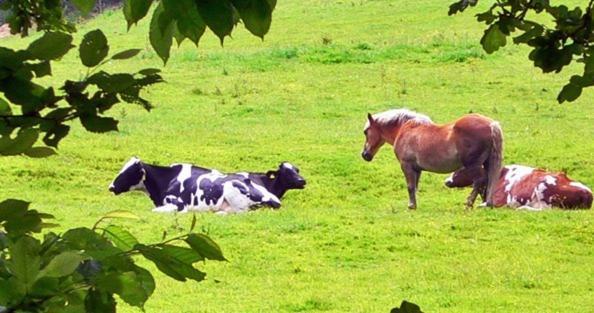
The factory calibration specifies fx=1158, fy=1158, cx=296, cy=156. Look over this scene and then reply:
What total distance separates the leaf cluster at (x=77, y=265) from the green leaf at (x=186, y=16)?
28 cm

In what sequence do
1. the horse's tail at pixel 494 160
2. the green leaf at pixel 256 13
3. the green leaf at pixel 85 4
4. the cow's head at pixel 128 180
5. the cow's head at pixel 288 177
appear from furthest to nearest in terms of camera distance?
the cow's head at pixel 288 177 → the cow's head at pixel 128 180 → the horse's tail at pixel 494 160 → the green leaf at pixel 85 4 → the green leaf at pixel 256 13

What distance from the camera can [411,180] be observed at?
12.5m

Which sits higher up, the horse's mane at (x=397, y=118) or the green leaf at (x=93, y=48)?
the green leaf at (x=93, y=48)

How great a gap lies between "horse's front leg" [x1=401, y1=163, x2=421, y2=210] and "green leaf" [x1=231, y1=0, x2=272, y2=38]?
10840 millimetres

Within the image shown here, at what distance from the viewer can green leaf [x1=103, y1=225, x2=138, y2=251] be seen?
1.58 m

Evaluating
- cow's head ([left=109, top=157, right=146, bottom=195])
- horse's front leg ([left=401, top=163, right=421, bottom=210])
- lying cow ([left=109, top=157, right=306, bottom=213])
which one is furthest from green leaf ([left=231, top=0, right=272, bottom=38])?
cow's head ([left=109, top=157, right=146, bottom=195])

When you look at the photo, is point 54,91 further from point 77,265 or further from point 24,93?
point 77,265

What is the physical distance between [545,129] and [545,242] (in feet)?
22.9

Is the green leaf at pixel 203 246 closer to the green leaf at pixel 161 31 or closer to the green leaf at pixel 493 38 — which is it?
the green leaf at pixel 161 31

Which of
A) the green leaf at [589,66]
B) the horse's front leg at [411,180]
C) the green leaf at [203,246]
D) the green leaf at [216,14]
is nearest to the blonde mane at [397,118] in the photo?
the horse's front leg at [411,180]

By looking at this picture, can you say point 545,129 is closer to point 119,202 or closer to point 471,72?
point 471,72

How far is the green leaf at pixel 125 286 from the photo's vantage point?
4.34 ft

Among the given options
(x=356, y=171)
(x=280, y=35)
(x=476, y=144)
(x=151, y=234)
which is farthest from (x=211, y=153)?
(x=280, y=35)

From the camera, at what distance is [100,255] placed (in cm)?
145
